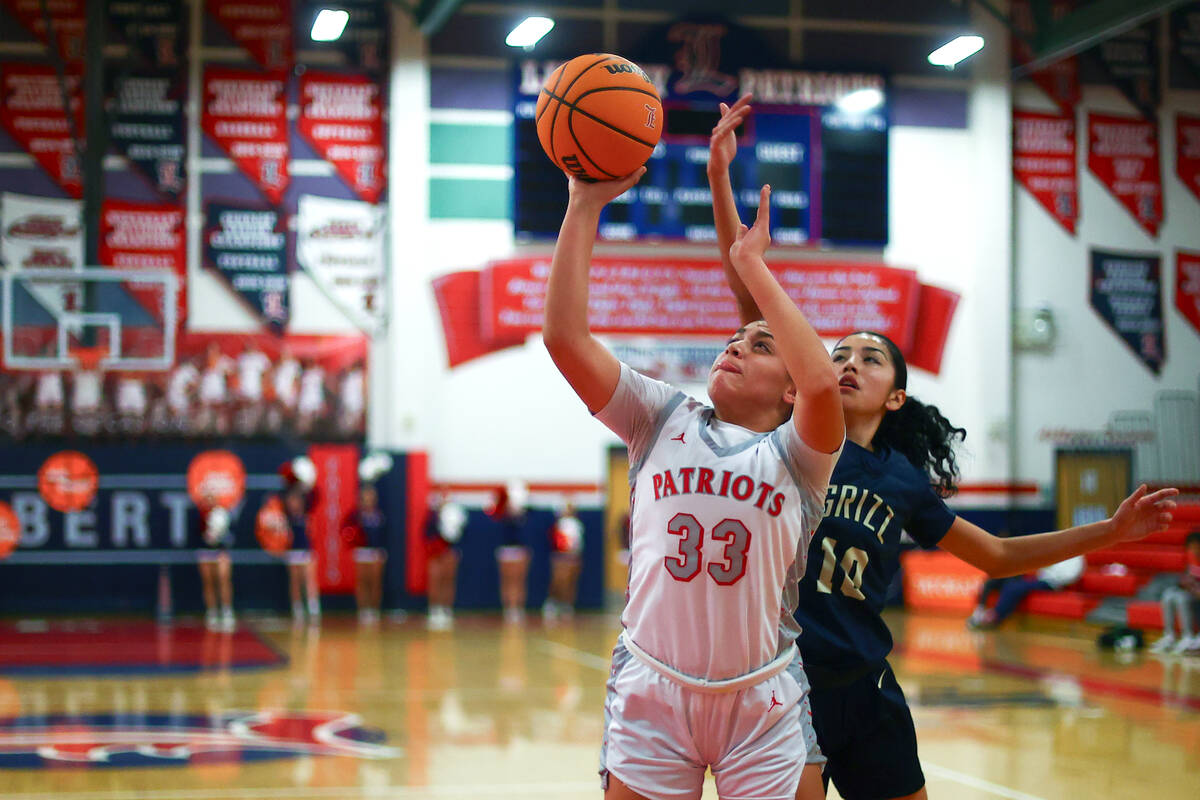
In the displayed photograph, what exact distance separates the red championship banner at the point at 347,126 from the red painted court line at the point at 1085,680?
26.9ft

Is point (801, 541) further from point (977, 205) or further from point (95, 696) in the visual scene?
point (977, 205)

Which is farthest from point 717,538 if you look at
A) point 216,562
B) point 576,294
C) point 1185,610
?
point 216,562

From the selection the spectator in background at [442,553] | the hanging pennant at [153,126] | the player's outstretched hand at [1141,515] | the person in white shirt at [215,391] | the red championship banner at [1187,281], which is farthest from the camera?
the red championship banner at [1187,281]

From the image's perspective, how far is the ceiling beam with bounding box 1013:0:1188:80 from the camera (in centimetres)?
1319

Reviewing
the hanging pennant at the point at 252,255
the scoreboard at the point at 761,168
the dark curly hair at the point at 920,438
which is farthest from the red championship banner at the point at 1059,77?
the dark curly hair at the point at 920,438

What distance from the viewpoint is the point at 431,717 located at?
7613mm

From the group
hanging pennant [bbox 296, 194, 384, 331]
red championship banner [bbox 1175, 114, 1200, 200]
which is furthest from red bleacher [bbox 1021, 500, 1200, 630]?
hanging pennant [bbox 296, 194, 384, 331]

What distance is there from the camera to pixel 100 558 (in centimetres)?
1465

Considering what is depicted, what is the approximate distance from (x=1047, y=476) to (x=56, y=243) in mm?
12215

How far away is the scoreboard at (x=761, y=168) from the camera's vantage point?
1535 cm

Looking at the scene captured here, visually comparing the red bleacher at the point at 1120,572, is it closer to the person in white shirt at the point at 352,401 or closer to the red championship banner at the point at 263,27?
the person in white shirt at the point at 352,401

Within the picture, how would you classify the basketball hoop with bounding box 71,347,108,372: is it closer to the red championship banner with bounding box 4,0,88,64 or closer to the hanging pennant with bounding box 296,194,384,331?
the hanging pennant with bounding box 296,194,384,331

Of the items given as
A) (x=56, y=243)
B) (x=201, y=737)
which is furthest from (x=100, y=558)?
(x=201, y=737)

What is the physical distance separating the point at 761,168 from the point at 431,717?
31.8 feet
